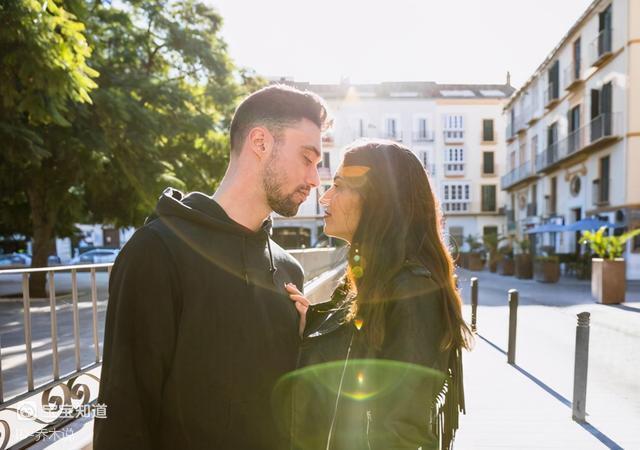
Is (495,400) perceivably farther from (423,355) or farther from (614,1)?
(614,1)

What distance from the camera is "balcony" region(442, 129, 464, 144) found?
46.1 metres

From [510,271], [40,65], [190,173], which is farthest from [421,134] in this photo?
[40,65]

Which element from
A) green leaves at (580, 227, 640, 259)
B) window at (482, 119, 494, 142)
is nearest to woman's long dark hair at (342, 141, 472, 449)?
green leaves at (580, 227, 640, 259)

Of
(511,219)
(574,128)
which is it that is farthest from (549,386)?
(511,219)

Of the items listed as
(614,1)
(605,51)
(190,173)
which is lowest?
(190,173)

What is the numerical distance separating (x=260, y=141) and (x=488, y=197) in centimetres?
4698

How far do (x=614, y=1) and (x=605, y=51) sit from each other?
2128mm

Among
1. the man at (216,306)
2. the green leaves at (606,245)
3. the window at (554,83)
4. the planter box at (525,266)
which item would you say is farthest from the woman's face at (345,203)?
the window at (554,83)

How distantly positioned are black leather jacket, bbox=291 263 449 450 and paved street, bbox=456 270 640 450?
9.61 feet

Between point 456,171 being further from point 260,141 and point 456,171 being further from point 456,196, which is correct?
point 260,141

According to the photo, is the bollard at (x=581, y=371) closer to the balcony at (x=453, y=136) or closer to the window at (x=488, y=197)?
the window at (x=488, y=197)

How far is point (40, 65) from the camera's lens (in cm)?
596

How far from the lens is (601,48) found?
2188 centimetres

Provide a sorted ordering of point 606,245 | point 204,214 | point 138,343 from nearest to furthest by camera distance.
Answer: point 138,343, point 204,214, point 606,245
